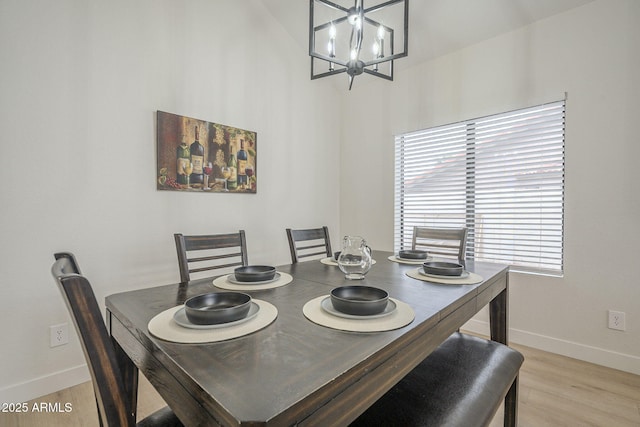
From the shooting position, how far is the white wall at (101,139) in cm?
170

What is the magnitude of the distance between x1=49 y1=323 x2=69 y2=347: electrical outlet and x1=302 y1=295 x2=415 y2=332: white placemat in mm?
1825

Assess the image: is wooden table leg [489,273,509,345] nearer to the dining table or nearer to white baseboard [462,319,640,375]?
the dining table

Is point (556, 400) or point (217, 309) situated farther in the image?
point (556, 400)

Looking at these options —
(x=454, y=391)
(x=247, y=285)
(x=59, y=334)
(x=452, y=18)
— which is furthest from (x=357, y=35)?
(x=59, y=334)

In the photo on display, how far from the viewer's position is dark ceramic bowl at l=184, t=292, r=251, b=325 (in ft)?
2.61

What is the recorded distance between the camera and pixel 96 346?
23.6 inches

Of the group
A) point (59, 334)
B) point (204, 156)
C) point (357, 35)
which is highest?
point (357, 35)

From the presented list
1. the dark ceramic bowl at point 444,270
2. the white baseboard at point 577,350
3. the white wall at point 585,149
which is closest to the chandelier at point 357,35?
the white wall at point 585,149

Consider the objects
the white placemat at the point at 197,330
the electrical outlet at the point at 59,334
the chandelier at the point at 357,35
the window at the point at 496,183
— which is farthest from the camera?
the window at the point at 496,183

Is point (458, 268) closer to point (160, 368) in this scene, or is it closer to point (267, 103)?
point (160, 368)

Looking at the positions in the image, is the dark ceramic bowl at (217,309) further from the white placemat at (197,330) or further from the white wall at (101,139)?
the white wall at (101,139)

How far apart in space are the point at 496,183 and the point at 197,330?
8.84ft

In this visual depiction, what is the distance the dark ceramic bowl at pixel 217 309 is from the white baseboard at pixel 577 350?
2.52m

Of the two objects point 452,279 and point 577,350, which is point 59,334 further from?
point 577,350
